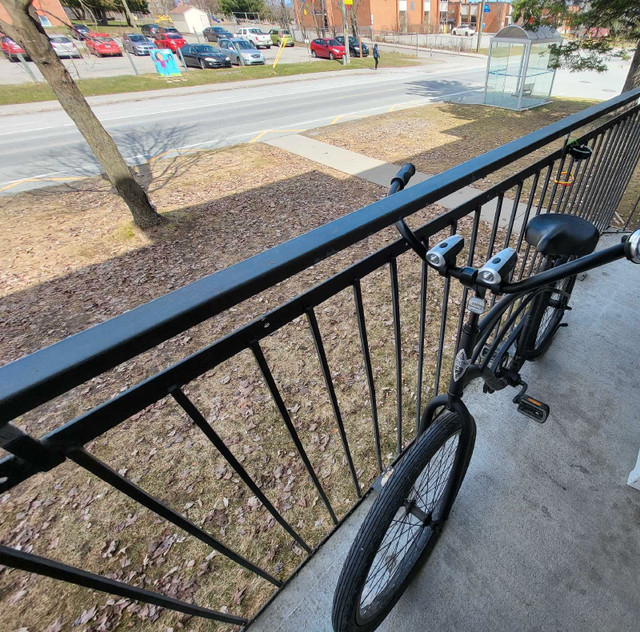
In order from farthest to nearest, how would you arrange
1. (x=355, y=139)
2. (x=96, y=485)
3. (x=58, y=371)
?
(x=355, y=139) → (x=96, y=485) → (x=58, y=371)

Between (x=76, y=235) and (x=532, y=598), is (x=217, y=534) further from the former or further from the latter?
(x=76, y=235)

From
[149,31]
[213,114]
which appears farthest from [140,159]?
[149,31]

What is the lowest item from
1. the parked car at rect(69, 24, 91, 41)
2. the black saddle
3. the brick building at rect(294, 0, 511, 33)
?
the brick building at rect(294, 0, 511, 33)

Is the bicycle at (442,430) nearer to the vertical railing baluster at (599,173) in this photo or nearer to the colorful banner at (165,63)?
the vertical railing baluster at (599,173)

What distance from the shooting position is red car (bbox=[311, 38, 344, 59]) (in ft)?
86.4

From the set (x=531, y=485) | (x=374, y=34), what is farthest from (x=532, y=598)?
(x=374, y=34)

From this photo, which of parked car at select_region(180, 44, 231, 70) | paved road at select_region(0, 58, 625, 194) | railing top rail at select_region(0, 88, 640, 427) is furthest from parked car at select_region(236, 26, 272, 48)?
railing top rail at select_region(0, 88, 640, 427)

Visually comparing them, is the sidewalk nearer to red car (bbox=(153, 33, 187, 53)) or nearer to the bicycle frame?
red car (bbox=(153, 33, 187, 53))

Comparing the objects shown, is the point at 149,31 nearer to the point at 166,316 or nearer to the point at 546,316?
the point at 546,316

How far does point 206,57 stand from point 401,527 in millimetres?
27539

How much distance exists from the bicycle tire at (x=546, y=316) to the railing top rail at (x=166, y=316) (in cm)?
104

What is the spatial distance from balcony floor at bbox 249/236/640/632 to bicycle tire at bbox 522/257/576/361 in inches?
11.4

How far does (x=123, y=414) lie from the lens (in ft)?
2.44

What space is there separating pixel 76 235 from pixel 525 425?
7.17 meters
